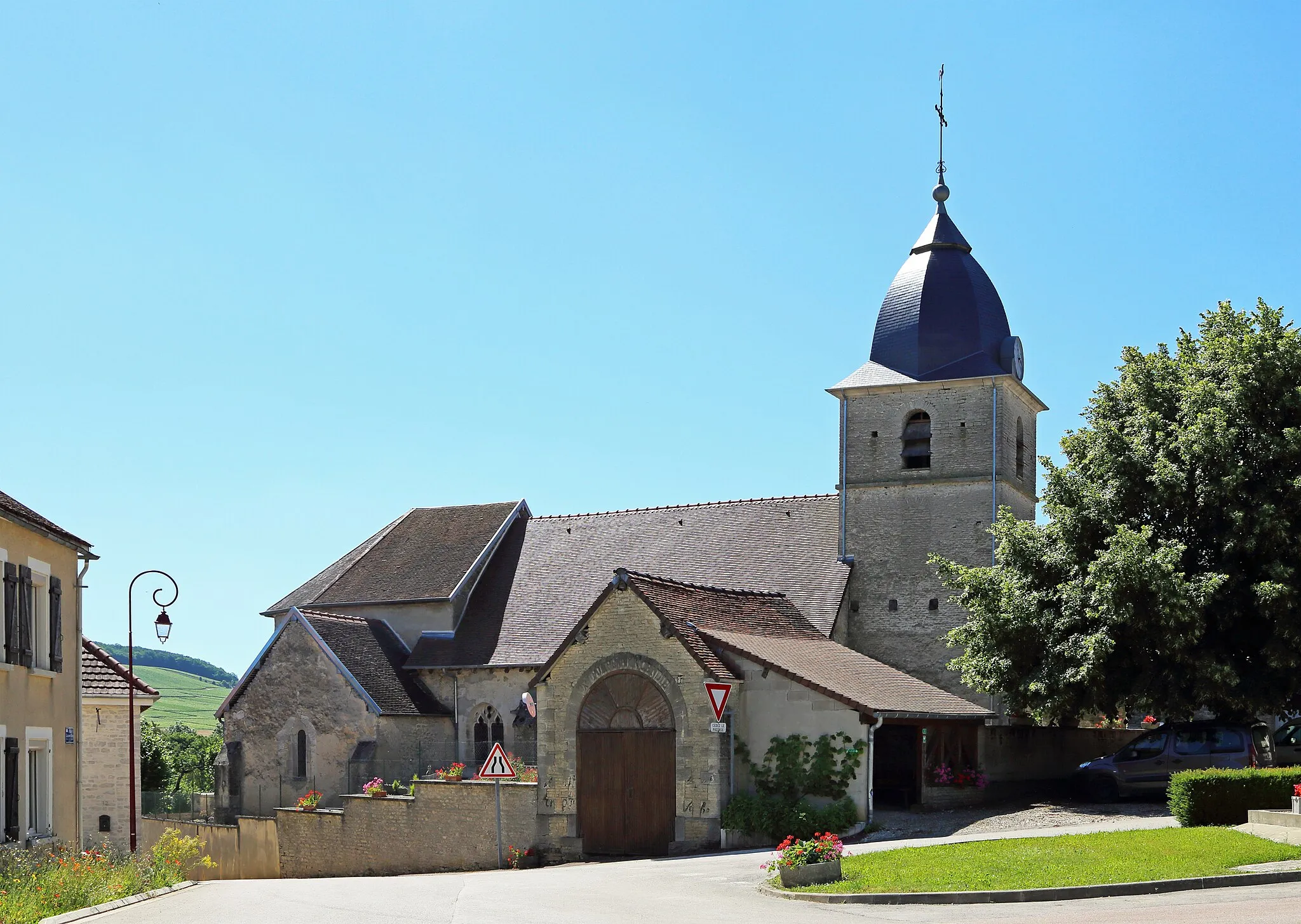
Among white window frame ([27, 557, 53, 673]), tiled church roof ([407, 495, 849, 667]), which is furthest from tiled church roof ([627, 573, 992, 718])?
white window frame ([27, 557, 53, 673])

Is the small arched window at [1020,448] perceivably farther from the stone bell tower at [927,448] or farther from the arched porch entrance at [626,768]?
the arched porch entrance at [626,768]

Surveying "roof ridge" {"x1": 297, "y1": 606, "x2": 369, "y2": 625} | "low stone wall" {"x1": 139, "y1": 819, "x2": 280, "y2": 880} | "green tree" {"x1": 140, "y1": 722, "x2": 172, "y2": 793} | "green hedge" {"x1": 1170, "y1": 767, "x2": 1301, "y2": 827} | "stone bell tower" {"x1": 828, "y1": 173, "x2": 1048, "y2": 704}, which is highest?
"stone bell tower" {"x1": 828, "y1": 173, "x2": 1048, "y2": 704}

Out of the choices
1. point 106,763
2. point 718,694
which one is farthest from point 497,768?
point 106,763

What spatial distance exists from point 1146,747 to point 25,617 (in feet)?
63.3

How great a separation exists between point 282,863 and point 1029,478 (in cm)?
2058

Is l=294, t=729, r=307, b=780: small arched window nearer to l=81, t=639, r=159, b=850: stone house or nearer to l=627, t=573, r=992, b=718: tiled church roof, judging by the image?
l=81, t=639, r=159, b=850: stone house

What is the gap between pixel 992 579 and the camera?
1147 inches

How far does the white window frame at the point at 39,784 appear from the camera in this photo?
20.8 m

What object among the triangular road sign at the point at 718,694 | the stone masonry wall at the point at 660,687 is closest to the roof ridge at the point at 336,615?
the stone masonry wall at the point at 660,687

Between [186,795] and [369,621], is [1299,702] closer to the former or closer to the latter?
[369,621]

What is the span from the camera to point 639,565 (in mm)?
38969

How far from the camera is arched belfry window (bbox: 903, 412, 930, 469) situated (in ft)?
120

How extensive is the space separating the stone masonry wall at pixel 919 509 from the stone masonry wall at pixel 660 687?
975 centimetres

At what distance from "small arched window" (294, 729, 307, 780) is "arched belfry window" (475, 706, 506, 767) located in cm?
422
